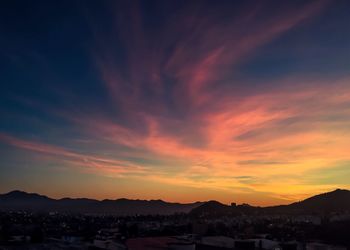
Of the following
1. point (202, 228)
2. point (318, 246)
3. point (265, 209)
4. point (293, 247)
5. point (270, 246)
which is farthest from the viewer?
point (265, 209)

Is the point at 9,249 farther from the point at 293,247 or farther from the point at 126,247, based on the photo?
the point at 293,247

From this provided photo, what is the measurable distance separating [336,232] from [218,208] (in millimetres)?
127843

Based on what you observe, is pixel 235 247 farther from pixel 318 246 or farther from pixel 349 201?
pixel 349 201

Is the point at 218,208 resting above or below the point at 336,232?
above

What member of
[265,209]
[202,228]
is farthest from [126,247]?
[265,209]

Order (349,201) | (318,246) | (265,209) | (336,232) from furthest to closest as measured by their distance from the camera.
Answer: (265,209), (349,201), (336,232), (318,246)

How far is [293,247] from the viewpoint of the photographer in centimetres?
4738

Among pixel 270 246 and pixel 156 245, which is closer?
pixel 156 245

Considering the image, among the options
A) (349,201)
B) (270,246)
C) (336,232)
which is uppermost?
(349,201)

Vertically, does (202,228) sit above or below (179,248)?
above

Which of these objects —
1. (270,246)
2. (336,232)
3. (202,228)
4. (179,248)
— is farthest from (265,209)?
(179,248)

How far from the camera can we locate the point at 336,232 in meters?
67.1

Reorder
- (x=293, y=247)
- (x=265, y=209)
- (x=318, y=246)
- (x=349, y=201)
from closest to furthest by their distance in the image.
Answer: (x=318, y=246), (x=293, y=247), (x=349, y=201), (x=265, y=209)

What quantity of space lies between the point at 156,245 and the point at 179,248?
7.30 meters
